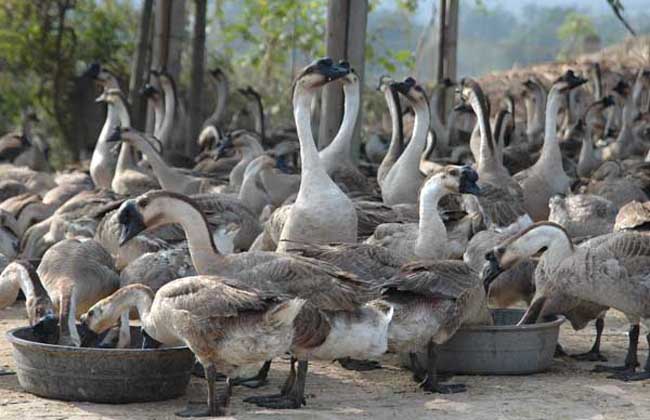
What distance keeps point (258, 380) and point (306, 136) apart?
9.52ft

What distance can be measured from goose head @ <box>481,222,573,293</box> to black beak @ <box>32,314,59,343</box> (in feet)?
10.4

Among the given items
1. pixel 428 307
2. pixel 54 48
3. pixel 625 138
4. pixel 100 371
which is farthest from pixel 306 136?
pixel 54 48

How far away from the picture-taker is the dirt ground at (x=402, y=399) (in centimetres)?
769

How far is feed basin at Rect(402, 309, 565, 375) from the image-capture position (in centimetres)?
897

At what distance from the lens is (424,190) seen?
392 inches

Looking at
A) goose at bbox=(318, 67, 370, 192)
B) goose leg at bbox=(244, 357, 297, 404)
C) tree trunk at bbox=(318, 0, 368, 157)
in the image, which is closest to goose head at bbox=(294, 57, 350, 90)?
goose at bbox=(318, 67, 370, 192)

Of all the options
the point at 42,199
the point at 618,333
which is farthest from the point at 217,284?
the point at 42,199

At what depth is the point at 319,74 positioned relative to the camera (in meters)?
10.7

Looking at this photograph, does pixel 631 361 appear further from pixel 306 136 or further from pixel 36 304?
pixel 36 304

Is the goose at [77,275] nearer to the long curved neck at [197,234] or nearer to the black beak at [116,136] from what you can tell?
the long curved neck at [197,234]

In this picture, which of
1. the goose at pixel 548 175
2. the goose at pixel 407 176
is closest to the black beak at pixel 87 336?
the goose at pixel 407 176

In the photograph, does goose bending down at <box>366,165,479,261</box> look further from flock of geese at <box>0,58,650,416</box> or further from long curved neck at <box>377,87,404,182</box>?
long curved neck at <box>377,87,404,182</box>

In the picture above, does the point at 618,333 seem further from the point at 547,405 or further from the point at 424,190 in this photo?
the point at 547,405

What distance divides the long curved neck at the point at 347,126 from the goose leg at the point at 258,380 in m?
5.72
